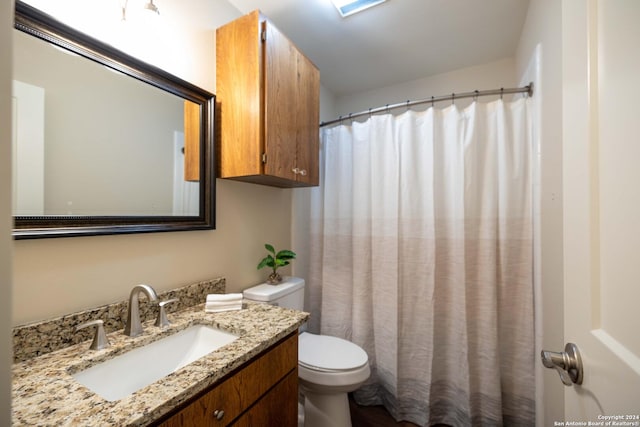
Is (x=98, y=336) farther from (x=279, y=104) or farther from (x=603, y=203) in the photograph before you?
(x=603, y=203)

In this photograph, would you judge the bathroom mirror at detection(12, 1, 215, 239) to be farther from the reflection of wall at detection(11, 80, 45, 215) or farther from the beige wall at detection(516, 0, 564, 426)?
the beige wall at detection(516, 0, 564, 426)

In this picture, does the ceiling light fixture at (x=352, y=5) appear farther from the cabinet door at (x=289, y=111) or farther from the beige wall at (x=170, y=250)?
the beige wall at (x=170, y=250)

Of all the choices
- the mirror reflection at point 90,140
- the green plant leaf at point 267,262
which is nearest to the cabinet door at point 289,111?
the mirror reflection at point 90,140

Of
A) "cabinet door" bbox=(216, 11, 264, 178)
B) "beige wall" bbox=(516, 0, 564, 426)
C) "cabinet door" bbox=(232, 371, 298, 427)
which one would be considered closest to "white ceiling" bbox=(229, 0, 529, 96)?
"beige wall" bbox=(516, 0, 564, 426)

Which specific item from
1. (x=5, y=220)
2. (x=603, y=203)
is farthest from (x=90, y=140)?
(x=603, y=203)

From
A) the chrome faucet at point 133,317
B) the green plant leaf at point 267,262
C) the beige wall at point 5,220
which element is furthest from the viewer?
the green plant leaf at point 267,262

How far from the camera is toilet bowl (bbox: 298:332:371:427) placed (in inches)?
49.6

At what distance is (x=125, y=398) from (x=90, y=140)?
0.83 m

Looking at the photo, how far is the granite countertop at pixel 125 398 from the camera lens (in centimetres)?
53

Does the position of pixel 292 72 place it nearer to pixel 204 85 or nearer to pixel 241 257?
pixel 204 85

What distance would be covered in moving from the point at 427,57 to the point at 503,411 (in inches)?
94.0

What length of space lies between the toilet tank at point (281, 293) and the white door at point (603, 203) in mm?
1176

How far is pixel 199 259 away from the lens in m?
1.24

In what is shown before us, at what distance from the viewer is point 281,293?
1459mm
